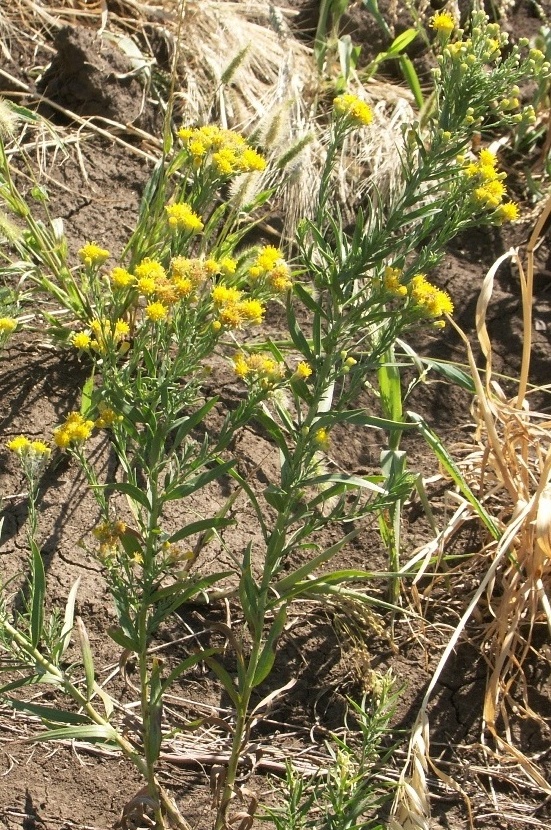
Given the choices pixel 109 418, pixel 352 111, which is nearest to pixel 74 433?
pixel 109 418

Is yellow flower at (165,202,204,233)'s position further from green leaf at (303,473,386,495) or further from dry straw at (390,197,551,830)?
dry straw at (390,197,551,830)

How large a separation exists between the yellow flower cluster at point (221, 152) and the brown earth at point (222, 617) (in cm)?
85

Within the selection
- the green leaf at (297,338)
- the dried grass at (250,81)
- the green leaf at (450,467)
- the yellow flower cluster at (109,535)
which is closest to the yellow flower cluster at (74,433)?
the yellow flower cluster at (109,535)

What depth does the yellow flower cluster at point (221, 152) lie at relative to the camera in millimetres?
1599

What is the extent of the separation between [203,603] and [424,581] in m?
0.54

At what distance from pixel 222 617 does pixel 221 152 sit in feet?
3.38

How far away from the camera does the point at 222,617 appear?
2.12 meters

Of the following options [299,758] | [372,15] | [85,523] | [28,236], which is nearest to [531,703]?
[299,758]

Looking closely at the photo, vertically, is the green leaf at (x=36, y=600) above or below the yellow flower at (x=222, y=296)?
below

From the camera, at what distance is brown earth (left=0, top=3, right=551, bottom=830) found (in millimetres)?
1808

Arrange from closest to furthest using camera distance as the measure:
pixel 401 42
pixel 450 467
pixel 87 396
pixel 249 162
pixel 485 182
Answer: pixel 485 182, pixel 249 162, pixel 450 467, pixel 87 396, pixel 401 42

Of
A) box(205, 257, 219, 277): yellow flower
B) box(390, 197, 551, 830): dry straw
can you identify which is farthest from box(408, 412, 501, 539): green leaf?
box(205, 257, 219, 277): yellow flower

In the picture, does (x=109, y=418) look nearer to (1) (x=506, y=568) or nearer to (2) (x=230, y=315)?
(2) (x=230, y=315)

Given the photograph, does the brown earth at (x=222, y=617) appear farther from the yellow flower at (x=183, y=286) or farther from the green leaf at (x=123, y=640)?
the yellow flower at (x=183, y=286)
